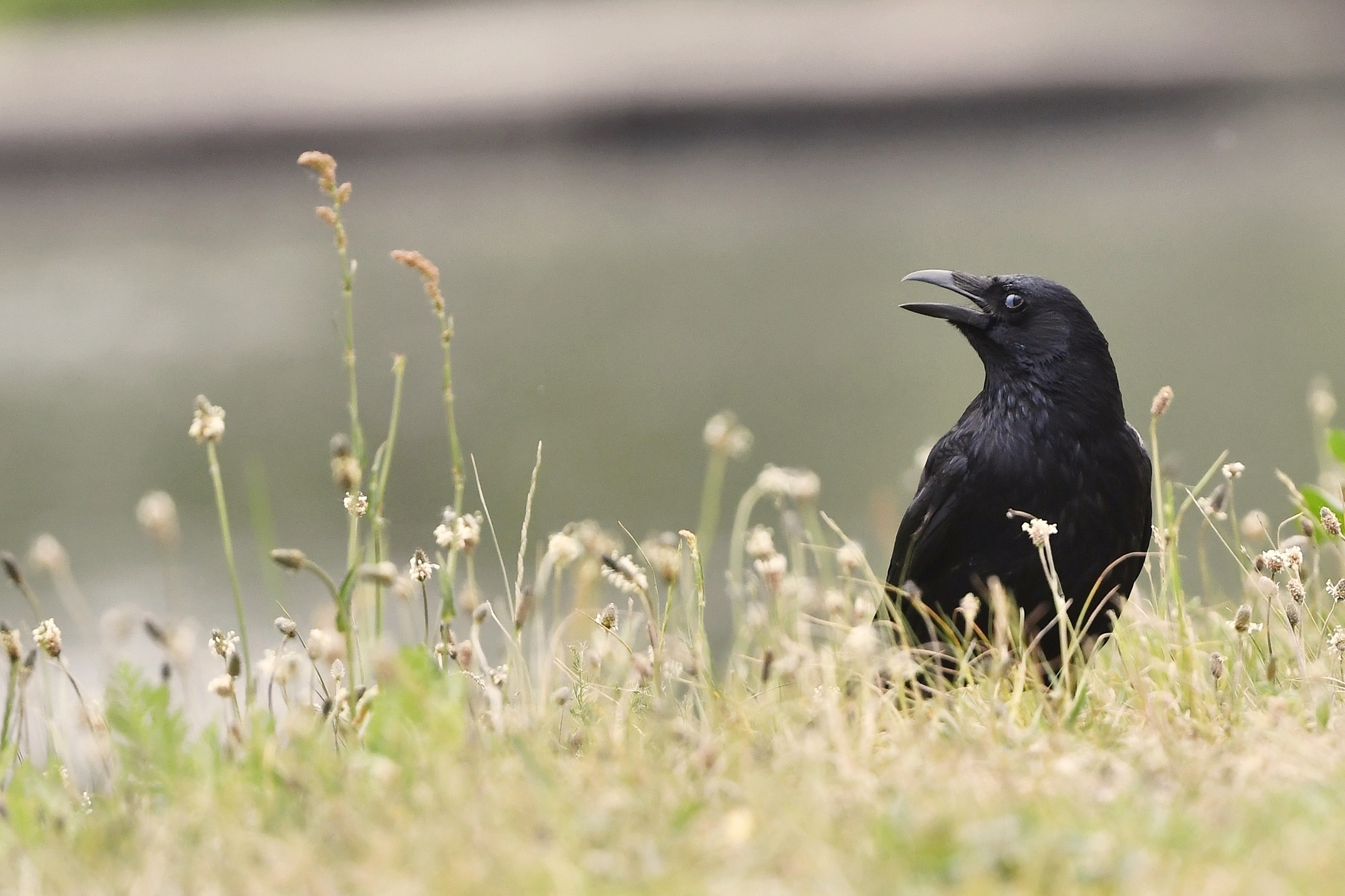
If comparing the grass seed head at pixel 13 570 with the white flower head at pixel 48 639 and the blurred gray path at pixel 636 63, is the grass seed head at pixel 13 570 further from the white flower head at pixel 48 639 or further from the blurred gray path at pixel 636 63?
the blurred gray path at pixel 636 63

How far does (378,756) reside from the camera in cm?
234

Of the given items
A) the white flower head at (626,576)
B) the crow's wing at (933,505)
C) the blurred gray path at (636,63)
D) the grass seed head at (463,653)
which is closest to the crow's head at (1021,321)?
the crow's wing at (933,505)

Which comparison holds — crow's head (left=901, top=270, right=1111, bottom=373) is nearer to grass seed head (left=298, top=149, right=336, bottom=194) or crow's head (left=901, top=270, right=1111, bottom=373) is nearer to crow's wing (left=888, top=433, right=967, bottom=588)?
crow's wing (left=888, top=433, right=967, bottom=588)

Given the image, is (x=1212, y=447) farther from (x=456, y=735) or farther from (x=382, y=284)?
(x=382, y=284)

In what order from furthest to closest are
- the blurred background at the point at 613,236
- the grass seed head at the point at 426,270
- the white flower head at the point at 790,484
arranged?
the blurred background at the point at 613,236, the white flower head at the point at 790,484, the grass seed head at the point at 426,270

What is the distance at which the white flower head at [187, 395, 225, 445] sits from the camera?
249cm

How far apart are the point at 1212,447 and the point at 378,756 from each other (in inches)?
286

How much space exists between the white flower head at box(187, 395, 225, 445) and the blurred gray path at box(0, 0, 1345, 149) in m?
31.7

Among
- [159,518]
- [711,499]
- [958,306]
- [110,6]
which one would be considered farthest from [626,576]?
[110,6]

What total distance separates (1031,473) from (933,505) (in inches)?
11.0

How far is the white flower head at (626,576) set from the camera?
2689 mm

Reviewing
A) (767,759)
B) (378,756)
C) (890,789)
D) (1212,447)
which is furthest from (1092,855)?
(1212,447)

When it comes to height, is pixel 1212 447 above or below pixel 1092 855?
below

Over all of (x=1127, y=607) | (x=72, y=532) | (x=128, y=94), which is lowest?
(x=72, y=532)
